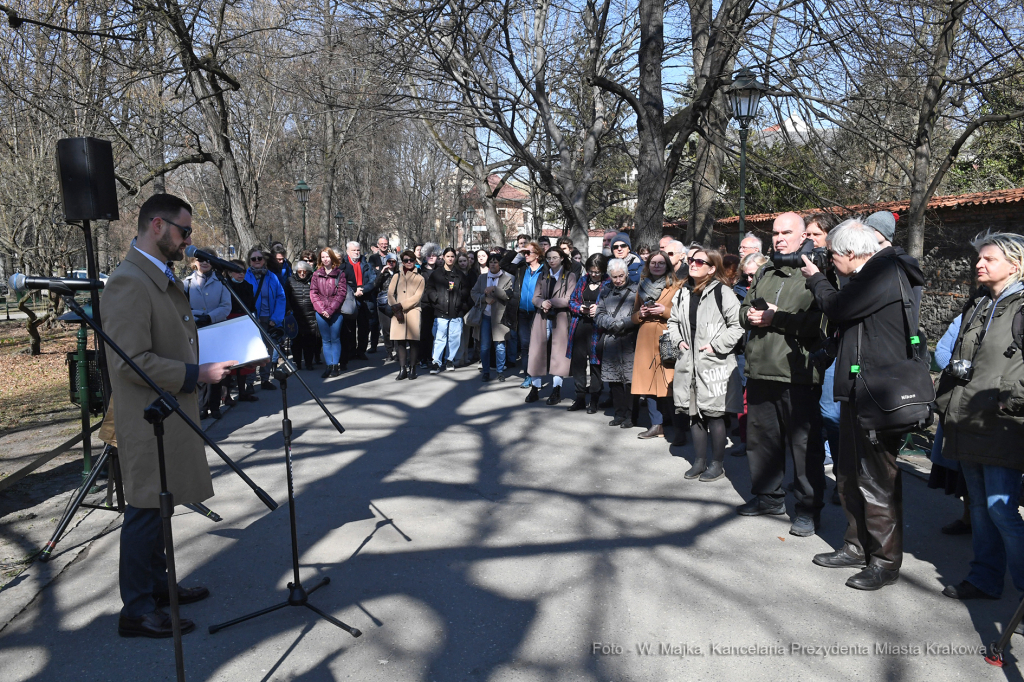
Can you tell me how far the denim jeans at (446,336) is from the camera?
1169cm

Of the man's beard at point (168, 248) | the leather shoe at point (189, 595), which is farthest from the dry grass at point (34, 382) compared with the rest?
the man's beard at point (168, 248)

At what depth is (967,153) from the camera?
65.4ft

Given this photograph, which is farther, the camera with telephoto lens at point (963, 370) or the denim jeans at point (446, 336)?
the denim jeans at point (446, 336)

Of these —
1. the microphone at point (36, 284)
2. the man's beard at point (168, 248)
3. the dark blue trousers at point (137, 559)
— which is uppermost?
the man's beard at point (168, 248)

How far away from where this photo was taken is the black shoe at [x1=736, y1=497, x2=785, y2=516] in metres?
5.27

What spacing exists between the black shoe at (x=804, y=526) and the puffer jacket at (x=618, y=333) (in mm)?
3027

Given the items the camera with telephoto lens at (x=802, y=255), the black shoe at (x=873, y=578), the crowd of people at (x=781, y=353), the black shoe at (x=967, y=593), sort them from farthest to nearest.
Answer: the camera with telephoto lens at (x=802, y=255), the black shoe at (x=873, y=578), the black shoe at (x=967, y=593), the crowd of people at (x=781, y=353)

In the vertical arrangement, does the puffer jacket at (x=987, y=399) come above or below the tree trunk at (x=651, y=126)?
below

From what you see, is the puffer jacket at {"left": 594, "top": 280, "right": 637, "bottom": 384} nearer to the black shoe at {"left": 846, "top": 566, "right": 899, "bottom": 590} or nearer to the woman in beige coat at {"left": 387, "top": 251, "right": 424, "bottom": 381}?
the black shoe at {"left": 846, "top": 566, "right": 899, "bottom": 590}

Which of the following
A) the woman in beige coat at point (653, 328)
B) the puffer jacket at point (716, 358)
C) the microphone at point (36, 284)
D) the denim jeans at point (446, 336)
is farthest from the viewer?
the denim jeans at point (446, 336)

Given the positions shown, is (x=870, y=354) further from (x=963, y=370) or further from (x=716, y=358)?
(x=716, y=358)

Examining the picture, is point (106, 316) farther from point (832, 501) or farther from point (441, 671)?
point (832, 501)

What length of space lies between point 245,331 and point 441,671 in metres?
1.99

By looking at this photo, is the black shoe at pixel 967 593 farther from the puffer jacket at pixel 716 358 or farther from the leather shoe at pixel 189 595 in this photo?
the leather shoe at pixel 189 595
